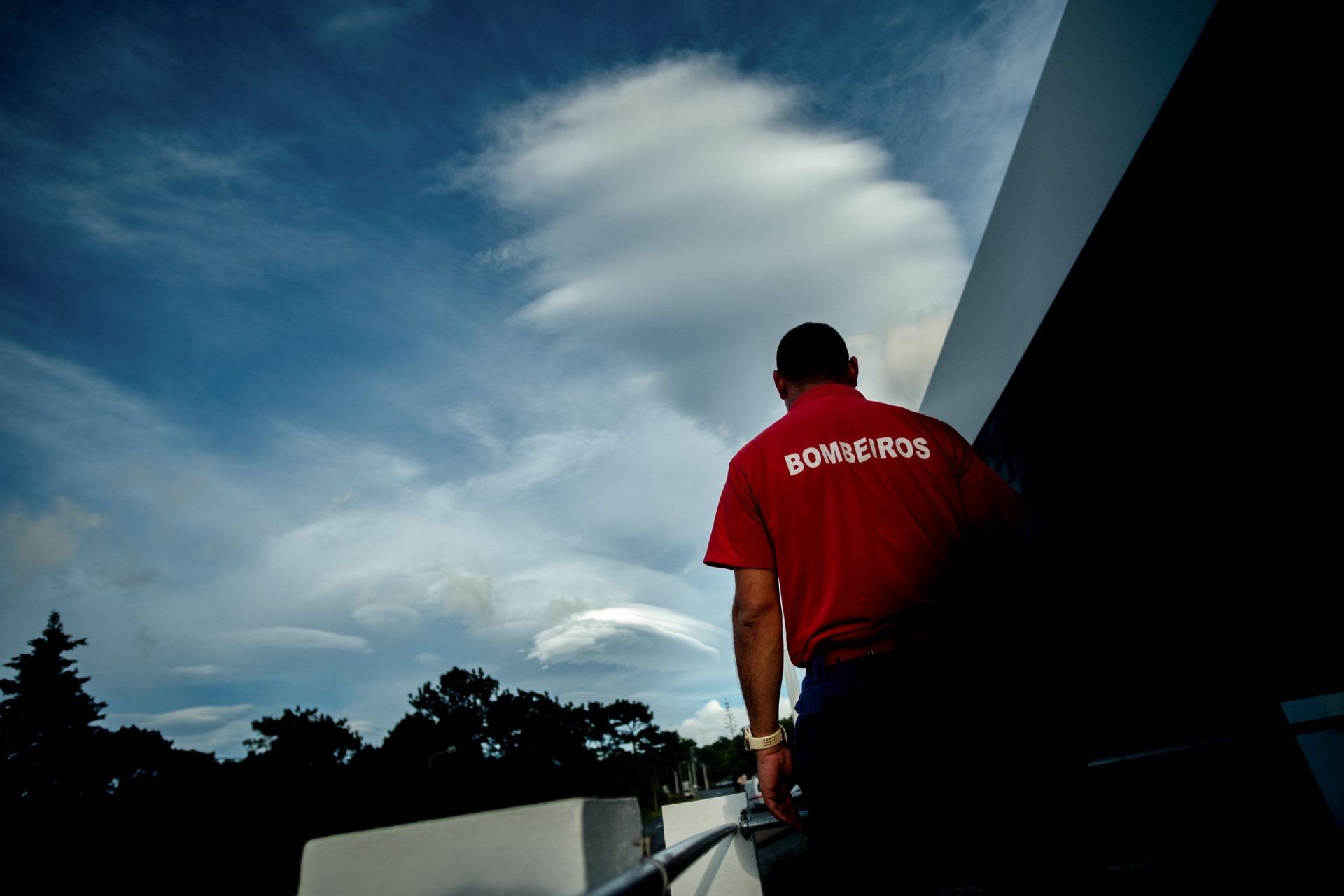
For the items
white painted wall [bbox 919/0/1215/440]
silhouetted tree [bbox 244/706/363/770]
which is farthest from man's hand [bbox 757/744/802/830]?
silhouetted tree [bbox 244/706/363/770]

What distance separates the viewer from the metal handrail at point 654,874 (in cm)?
62

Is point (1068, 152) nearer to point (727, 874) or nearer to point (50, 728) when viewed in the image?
point (727, 874)

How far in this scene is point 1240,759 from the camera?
7.52ft

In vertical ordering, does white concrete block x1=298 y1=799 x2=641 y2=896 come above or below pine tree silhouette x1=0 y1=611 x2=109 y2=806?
below

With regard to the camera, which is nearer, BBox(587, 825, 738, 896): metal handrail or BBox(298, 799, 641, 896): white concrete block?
BBox(587, 825, 738, 896): metal handrail

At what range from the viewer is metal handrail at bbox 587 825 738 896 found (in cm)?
62

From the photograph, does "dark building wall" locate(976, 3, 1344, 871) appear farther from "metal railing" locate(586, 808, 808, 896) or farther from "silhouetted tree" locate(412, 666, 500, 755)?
"silhouetted tree" locate(412, 666, 500, 755)

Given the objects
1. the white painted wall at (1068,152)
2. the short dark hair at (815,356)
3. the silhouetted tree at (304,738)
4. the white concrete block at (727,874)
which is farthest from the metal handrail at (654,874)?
the silhouetted tree at (304,738)

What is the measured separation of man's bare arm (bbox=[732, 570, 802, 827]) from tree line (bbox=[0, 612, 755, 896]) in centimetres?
34

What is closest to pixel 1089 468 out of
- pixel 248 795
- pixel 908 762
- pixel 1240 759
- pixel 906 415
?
pixel 1240 759

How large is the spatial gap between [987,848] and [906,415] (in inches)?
41.0

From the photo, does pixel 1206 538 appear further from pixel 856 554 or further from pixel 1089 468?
pixel 856 554

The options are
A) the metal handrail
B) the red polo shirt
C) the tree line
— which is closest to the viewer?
the metal handrail

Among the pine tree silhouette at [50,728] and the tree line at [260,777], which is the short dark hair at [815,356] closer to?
the tree line at [260,777]
